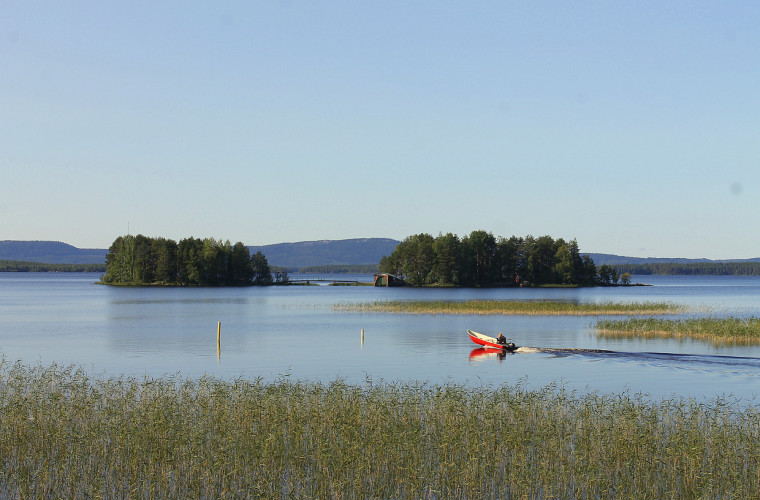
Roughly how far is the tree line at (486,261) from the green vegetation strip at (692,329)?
12495 cm

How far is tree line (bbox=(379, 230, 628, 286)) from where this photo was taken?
184500 mm

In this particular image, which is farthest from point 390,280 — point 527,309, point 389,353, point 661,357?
point 661,357

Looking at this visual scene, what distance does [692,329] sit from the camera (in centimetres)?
5222

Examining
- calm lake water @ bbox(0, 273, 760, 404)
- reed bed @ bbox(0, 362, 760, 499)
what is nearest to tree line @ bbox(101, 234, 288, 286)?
calm lake water @ bbox(0, 273, 760, 404)

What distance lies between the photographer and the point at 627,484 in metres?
15.9

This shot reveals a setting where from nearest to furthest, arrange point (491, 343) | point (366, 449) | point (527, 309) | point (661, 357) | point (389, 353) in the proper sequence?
point (366, 449) → point (661, 357) → point (389, 353) → point (491, 343) → point (527, 309)

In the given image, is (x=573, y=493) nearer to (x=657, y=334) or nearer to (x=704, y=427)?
(x=704, y=427)

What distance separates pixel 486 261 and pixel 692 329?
453 feet

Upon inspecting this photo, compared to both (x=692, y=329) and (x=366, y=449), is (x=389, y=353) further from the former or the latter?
(x=366, y=449)

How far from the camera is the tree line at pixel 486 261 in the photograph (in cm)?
18450

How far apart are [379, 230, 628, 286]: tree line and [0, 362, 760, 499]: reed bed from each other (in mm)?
161219

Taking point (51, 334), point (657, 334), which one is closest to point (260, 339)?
point (51, 334)

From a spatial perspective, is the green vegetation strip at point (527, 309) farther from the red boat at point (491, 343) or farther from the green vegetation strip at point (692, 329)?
the red boat at point (491, 343)

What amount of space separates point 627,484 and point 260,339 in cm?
4063
